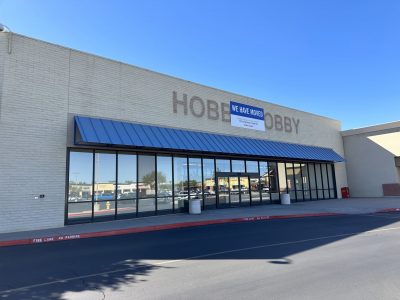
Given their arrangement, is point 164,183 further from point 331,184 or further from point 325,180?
point 331,184

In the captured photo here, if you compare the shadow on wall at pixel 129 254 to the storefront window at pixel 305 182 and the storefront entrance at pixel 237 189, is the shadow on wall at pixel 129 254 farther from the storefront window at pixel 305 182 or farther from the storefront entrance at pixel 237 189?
the storefront window at pixel 305 182

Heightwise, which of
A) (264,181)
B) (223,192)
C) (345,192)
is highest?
(264,181)

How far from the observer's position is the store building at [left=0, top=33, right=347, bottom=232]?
12789 mm

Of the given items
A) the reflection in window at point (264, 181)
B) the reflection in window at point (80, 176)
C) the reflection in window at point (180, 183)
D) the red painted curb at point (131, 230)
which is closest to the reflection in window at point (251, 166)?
the reflection in window at point (264, 181)

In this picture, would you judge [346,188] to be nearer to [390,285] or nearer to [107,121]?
[107,121]

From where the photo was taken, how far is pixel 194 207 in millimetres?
17641

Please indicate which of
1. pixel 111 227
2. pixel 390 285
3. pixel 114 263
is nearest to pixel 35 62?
pixel 111 227

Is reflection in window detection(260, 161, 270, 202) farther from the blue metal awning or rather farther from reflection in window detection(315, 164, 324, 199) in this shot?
reflection in window detection(315, 164, 324, 199)

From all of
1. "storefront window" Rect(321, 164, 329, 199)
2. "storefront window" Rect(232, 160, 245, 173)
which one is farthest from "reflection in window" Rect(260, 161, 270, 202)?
"storefront window" Rect(321, 164, 329, 199)

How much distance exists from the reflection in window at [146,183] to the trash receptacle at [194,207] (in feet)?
7.40

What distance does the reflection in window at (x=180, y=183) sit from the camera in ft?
59.2

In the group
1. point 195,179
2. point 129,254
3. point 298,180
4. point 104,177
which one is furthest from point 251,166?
point 129,254

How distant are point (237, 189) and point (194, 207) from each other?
16.0 ft

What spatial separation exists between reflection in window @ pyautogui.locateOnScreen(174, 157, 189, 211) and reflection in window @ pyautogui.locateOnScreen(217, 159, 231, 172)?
9.42 feet
